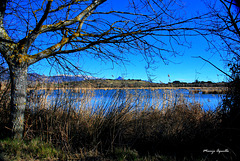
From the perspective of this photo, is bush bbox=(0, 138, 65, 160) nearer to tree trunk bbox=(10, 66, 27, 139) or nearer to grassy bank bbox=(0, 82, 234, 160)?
grassy bank bbox=(0, 82, 234, 160)

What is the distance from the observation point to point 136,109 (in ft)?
13.5

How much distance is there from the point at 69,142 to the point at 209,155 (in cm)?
284

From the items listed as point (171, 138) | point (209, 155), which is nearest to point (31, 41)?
point (171, 138)

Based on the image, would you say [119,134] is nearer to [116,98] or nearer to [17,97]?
[116,98]

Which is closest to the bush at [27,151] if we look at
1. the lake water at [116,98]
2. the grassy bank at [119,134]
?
the grassy bank at [119,134]

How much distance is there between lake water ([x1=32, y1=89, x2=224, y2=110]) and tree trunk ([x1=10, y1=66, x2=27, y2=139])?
83 cm

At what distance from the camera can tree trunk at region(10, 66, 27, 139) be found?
3.49m

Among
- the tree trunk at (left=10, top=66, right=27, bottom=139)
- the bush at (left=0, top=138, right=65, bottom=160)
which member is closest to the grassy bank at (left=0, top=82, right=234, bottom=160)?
the bush at (left=0, top=138, right=65, bottom=160)

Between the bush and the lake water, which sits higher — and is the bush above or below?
below

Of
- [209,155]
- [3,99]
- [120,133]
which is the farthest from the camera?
[3,99]

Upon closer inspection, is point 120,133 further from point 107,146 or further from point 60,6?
point 60,6

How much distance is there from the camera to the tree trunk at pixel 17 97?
349 centimetres

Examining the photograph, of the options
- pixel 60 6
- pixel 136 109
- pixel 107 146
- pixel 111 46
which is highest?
pixel 60 6

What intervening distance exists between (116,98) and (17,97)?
2.25 m
